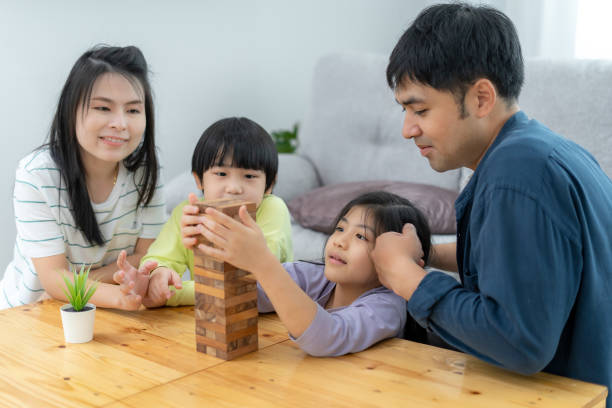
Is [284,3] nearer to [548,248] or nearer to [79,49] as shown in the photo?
[79,49]

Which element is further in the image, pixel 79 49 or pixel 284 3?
pixel 284 3

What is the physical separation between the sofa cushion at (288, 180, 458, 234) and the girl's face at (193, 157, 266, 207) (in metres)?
0.80

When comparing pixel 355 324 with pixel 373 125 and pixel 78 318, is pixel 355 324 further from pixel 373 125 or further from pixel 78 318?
pixel 373 125

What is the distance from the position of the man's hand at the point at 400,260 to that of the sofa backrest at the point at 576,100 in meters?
1.48

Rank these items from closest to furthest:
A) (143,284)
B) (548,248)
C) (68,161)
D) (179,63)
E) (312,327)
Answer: (548,248) → (312,327) → (143,284) → (68,161) → (179,63)

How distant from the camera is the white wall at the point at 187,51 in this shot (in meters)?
2.85

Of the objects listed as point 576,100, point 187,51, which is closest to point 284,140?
point 187,51

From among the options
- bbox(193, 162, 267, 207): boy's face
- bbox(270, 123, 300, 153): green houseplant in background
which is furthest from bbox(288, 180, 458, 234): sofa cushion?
bbox(270, 123, 300, 153): green houseplant in background

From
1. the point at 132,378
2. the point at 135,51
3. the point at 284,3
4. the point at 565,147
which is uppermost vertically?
the point at 284,3

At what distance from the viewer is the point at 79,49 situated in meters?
2.99

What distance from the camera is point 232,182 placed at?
5.37 ft

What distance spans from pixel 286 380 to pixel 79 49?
2.45 metres

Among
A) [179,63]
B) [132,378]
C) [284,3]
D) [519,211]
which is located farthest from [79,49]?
[519,211]

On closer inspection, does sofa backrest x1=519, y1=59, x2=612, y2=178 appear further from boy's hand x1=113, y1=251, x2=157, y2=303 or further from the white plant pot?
the white plant pot
